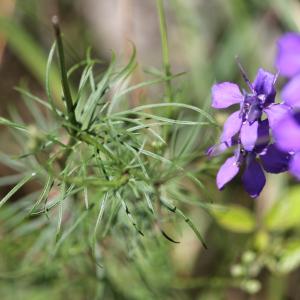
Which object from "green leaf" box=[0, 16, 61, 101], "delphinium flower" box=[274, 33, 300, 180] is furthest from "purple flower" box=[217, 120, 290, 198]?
"green leaf" box=[0, 16, 61, 101]

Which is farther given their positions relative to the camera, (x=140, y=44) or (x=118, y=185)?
(x=140, y=44)

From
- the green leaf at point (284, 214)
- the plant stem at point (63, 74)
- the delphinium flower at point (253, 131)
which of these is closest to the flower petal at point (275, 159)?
A: the delphinium flower at point (253, 131)

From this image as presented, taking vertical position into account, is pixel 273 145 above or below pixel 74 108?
below

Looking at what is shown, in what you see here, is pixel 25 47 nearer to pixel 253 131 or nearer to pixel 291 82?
pixel 253 131

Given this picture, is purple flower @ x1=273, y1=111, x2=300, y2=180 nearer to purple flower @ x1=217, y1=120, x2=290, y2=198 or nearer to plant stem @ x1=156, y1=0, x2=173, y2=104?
purple flower @ x1=217, y1=120, x2=290, y2=198

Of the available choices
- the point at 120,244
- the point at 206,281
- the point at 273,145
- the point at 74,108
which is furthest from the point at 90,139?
the point at 206,281

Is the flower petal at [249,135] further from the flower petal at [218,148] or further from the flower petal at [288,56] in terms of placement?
the flower petal at [288,56]

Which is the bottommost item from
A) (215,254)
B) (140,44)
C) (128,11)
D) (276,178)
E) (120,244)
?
(215,254)

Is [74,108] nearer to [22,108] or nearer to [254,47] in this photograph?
[254,47]
